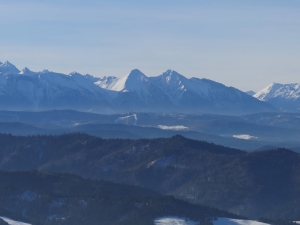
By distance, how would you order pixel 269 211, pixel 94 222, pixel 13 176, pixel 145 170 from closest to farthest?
pixel 94 222
pixel 13 176
pixel 269 211
pixel 145 170

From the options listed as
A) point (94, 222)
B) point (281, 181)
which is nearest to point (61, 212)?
point (94, 222)

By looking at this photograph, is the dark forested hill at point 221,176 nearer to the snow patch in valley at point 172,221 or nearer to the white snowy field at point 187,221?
the white snowy field at point 187,221

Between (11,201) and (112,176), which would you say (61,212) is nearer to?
(11,201)

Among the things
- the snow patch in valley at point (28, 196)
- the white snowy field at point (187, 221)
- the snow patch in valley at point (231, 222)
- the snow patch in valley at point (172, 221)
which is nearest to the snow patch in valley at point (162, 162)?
the snow patch in valley at point (28, 196)

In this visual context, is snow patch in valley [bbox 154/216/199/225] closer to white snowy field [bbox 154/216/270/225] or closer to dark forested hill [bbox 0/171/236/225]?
white snowy field [bbox 154/216/270/225]

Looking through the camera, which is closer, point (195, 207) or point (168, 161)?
point (195, 207)

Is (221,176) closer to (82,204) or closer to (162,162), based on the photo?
(162,162)

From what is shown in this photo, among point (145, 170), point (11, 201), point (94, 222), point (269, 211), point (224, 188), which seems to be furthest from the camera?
point (145, 170)

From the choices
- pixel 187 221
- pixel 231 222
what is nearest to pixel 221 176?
pixel 231 222
